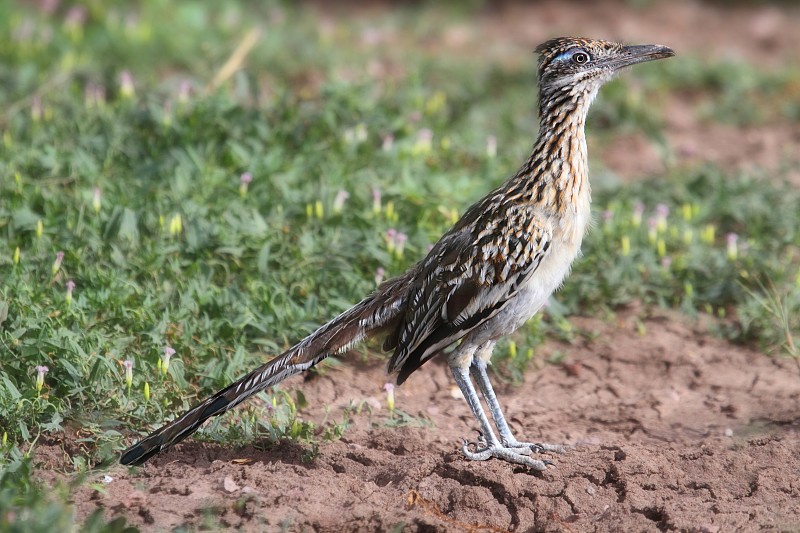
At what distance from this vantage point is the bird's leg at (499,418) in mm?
5750

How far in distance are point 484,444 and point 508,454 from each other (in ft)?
0.70

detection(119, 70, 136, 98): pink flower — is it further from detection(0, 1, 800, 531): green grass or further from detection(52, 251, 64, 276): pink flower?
detection(52, 251, 64, 276): pink flower

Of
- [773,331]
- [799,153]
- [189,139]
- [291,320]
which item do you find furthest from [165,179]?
[799,153]

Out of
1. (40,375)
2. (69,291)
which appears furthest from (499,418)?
(69,291)

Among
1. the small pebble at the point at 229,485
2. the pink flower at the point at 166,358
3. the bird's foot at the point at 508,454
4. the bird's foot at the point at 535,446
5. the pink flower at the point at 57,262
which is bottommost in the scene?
the small pebble at the point at 229,485

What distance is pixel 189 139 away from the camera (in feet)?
26.7

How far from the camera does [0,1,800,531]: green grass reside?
19.6 ft

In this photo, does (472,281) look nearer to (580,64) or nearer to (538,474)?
(538,474)

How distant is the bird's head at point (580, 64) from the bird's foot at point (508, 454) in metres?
1.87

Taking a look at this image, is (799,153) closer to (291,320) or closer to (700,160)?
(700,160)

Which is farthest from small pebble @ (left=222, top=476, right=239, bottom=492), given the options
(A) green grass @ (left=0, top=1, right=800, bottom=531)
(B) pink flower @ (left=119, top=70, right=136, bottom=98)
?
(B) pink flower @ (left=119, top=70, right=136, bottom=98)

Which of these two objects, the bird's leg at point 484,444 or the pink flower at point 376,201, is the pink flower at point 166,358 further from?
the pink flower at point 376,201

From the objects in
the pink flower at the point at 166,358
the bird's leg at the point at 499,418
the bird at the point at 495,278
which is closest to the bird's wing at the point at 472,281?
the bird at the point at 495,278

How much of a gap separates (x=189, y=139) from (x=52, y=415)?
2996 mm
